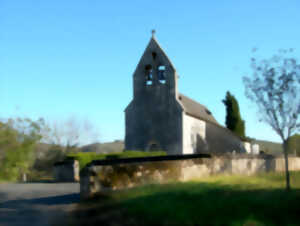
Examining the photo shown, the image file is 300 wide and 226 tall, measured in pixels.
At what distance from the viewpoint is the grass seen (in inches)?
279

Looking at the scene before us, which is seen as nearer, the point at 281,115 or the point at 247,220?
the point at 247,220

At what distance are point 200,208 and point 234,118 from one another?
4008 centimetres

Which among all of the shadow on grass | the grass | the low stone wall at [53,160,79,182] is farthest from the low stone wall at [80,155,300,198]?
the low stone wall at [53,160,79,182]

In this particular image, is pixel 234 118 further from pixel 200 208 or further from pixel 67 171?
pixel 200 208

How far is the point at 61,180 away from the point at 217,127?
61.3 ft

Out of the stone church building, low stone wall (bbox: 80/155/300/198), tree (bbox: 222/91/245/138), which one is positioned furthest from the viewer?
tree (bbox: 222/91/245/138)

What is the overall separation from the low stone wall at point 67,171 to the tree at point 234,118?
87.6 feet

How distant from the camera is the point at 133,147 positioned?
31750 mm

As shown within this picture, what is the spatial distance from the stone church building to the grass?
1961 cm

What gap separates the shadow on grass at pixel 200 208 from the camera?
705 cm

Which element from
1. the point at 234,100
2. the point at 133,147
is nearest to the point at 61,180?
the point at 133,147

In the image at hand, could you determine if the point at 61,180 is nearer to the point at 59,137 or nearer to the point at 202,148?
the point at 202,148

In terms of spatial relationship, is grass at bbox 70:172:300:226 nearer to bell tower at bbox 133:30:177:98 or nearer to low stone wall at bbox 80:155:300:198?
low stone wall at bbox 80:155:300:198

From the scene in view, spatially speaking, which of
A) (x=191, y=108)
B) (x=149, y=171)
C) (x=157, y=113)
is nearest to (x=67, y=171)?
(x=157, y=113)
